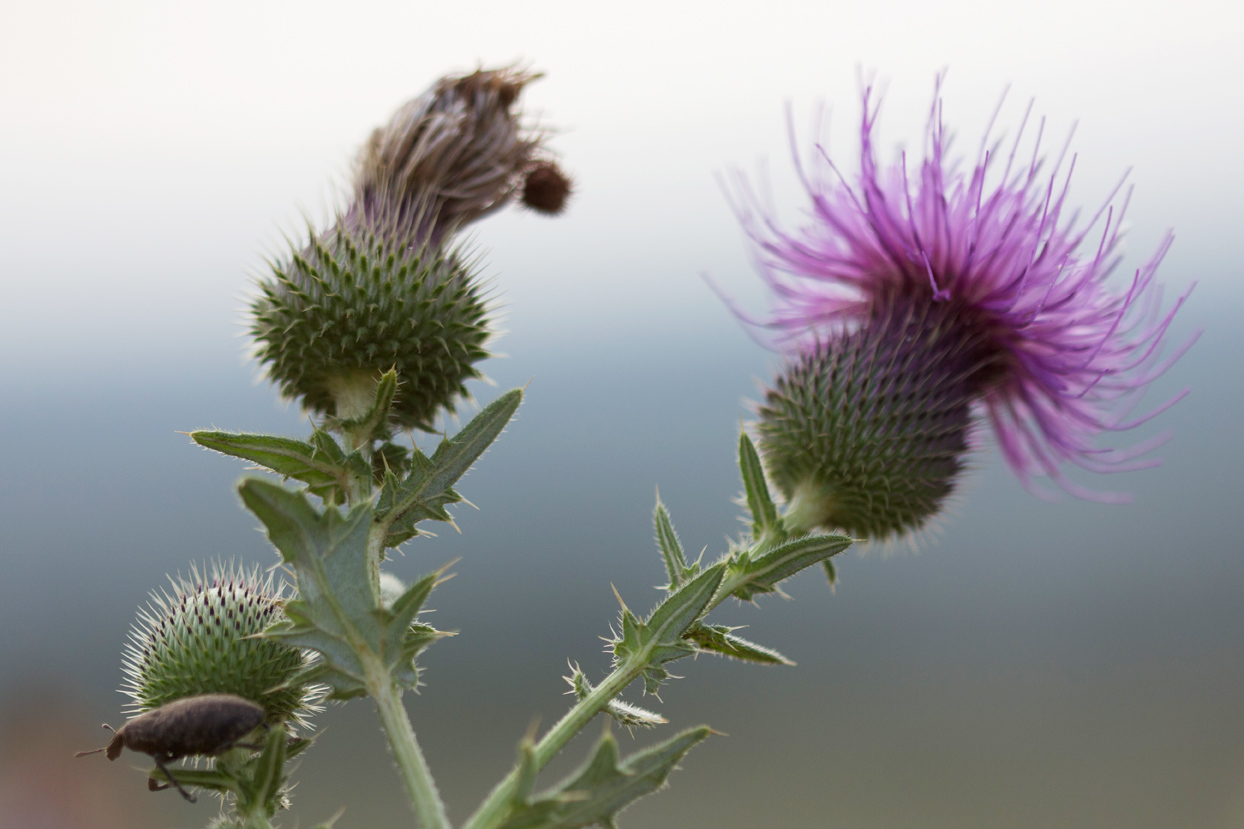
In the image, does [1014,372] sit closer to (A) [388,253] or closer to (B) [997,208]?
(B) [997,208]

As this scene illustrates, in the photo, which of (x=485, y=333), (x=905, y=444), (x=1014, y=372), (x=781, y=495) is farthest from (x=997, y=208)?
(x=485, y=333)

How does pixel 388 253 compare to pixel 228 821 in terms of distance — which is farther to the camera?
pixel 388 253

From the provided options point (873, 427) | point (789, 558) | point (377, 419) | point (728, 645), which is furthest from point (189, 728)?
point (873, 427)

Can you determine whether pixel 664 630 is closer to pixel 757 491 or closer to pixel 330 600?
pixel 757 491

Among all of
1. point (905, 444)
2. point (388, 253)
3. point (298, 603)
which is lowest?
point (905, 444)

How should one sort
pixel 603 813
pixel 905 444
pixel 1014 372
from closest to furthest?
1. pixel 603 813
2. pixel 905 444
3. pixel 1014 372

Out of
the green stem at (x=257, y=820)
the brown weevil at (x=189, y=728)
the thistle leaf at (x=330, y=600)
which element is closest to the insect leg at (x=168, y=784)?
the brown weevil at (x=189, y=728)
